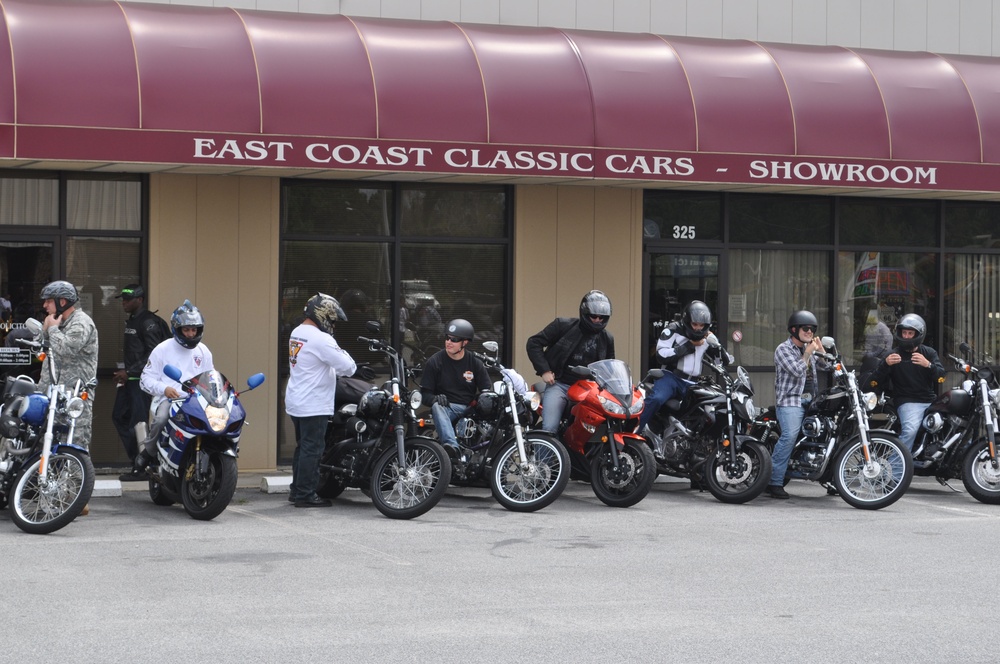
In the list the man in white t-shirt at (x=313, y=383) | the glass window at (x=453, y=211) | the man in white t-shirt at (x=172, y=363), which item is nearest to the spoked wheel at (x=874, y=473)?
the man in white t-shirt at (x=313, y=383)

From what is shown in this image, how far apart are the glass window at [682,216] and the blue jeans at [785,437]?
10.5 ft

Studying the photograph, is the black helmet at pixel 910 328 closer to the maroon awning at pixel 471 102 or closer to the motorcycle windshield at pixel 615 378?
the maroon awning at pixel 471 102

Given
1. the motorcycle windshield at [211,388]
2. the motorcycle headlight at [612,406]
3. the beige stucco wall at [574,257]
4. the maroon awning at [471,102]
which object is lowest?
the motorcycle headlight at [612,406]

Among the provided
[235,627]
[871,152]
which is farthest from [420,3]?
[235,627]

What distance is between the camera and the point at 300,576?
→ 850 centimetres

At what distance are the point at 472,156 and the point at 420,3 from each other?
2362 millimetres

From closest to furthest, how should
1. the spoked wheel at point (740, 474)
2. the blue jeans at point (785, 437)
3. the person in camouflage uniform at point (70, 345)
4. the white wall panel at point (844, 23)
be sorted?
the person in camouflage uniform at point (70, 345), the spoked wheel at point (740, 474), the blue jeans at point (785, 437), the white wall panel at point (844, 23)

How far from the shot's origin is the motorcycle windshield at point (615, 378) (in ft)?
38.3

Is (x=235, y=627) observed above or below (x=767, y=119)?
below

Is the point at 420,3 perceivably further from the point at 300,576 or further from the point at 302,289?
the point at 300,576

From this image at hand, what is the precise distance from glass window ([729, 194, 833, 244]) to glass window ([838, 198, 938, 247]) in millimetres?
217

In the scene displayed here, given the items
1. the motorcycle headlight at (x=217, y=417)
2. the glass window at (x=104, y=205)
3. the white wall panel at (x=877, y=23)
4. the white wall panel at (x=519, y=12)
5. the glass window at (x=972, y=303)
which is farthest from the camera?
the glass window at (x=972, y=303)

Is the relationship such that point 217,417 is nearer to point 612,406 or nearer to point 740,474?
point 612,406

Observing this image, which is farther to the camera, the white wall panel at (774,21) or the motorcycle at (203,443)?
the white wall panel at (774,21)
